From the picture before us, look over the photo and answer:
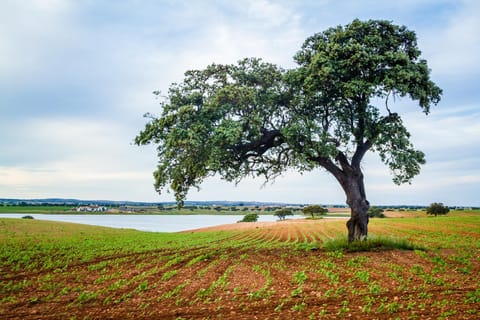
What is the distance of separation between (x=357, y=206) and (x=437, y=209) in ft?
311

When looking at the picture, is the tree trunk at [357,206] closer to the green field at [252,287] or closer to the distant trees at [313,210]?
the green field at [252,287]

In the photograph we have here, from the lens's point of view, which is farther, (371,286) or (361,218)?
(361,218)

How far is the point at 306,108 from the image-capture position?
947 inches

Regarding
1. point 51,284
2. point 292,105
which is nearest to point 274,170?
point 292,105

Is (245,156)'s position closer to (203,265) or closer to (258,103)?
(258,103)

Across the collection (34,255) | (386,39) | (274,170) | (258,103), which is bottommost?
(34,255)

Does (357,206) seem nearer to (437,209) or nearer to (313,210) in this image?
(437,209)

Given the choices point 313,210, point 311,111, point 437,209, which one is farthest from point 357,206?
point 313,210

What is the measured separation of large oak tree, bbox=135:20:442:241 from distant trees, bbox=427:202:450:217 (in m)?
93.2

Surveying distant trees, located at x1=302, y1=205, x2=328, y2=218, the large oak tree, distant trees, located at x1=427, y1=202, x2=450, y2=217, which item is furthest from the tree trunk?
distant trees, located at x1=302, y1=205, x2=328, y2=218

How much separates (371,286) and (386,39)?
1629 cm

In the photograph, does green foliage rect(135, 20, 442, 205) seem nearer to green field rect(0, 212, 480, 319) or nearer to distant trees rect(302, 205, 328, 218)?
green field rect(0, 212, 480, 319)

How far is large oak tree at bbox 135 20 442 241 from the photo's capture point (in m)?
21.0

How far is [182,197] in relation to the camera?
79.1ft
